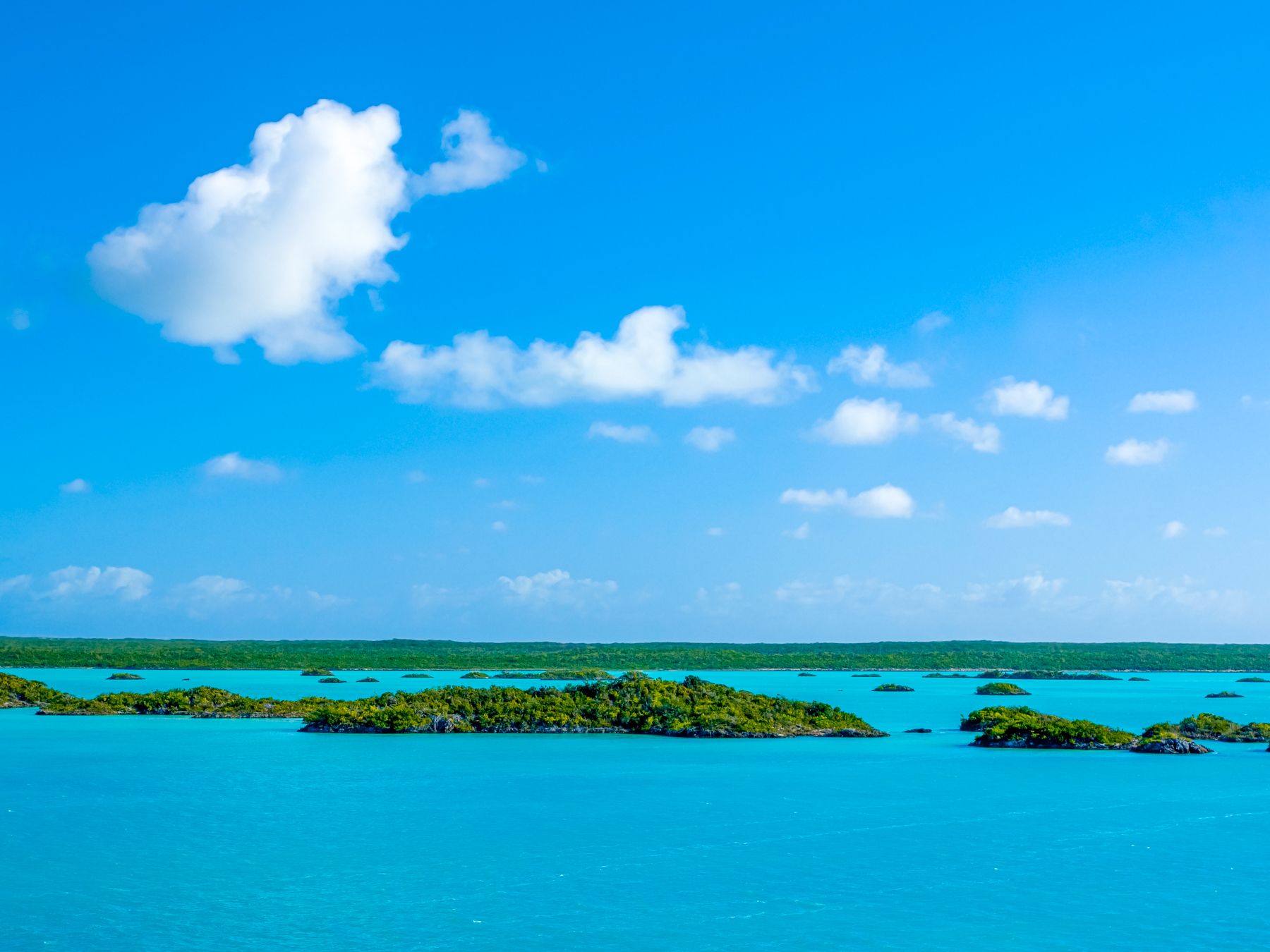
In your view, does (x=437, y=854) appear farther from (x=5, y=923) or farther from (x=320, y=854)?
(x=5, y=923)

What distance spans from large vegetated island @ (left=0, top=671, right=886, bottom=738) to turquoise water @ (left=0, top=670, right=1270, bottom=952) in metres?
6.55

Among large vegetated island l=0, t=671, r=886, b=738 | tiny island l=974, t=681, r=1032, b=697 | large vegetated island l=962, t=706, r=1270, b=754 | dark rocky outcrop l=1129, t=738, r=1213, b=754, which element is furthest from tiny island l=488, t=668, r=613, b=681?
dark rocky outcrop l=1129, t=738, r=1213, b=754

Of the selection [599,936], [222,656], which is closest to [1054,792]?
[599,936]

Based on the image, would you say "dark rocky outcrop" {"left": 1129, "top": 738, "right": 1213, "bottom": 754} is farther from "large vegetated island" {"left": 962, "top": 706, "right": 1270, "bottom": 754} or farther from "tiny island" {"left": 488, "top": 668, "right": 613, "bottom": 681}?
"tiny island" {"left": 488, "top": 668, "right": 613, "bottom": 681}

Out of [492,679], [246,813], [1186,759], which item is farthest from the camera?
[492,679]

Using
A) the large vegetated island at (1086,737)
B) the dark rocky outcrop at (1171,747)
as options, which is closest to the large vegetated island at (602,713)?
the large vegetated island at (1086,737)

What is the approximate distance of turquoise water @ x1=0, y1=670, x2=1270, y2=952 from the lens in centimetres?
2233

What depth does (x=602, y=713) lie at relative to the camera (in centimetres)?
6312

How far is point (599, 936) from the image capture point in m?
21.8

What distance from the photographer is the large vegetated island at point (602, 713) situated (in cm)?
6106

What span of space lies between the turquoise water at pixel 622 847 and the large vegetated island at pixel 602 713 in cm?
655

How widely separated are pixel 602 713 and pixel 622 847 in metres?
33.2

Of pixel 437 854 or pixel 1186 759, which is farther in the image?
pixel 1186 759

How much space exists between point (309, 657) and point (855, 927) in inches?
7246
